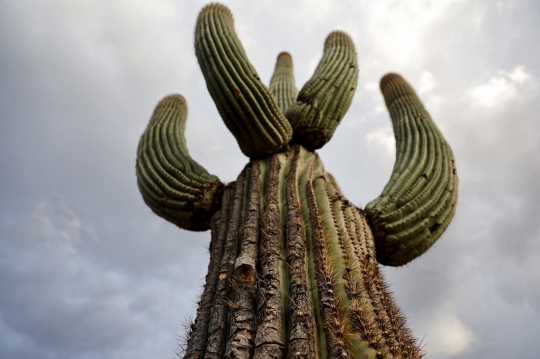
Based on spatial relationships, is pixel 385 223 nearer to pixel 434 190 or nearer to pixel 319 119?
pixel 434 190

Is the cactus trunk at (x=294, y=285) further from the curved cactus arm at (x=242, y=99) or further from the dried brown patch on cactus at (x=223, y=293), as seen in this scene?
the curved cactus arm at (x=242, y=99)

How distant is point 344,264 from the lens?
2.64 meters

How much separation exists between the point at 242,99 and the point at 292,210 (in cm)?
128

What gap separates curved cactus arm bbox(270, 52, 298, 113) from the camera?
5461 mm

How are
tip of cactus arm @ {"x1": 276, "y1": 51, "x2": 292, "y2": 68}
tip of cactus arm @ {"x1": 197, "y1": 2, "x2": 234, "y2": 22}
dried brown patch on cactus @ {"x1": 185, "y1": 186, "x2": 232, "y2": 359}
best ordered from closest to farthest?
dried brown patch on cactus @ {"x1": 185, "y1": 186, "x2": 232, "y2": 359}
tip of cactus arm @ {"x1": 197, "y1": 2, "x2": 234, "y2": 22}
tip of cactus arm @ {"x1": 276, "y1": 51, "x2": 292, "y2": 68}

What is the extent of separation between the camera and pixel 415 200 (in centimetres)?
386

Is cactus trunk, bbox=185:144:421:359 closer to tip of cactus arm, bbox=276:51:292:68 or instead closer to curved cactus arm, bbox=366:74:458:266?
curved cactus arm, bbox=366:74:458:266

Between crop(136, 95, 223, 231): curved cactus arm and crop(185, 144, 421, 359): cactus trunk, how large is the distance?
21.5 inches

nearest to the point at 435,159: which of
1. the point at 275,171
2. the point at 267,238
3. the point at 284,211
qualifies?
the point at 275,171

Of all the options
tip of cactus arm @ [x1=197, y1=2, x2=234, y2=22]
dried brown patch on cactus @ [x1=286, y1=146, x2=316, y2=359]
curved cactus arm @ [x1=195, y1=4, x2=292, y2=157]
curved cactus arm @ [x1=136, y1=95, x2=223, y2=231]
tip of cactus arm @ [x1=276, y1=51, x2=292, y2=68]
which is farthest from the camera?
tip of cactus arm @ [x1=276, y1=51, x2=292, y2=68]

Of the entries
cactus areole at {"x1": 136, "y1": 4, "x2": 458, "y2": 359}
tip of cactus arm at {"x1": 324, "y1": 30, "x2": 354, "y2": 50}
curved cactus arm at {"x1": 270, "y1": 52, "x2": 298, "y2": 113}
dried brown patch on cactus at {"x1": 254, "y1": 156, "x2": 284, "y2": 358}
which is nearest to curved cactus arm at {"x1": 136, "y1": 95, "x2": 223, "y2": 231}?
cactus areole at {"x1": 136, "y1": 4, "x2": 458, "y2": 359}

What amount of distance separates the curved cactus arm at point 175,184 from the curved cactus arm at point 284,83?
52.8 inches

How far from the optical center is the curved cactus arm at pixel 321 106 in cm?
445

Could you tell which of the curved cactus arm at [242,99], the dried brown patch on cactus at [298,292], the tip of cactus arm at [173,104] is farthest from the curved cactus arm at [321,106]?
the tip of cactus arm at [173,104]
